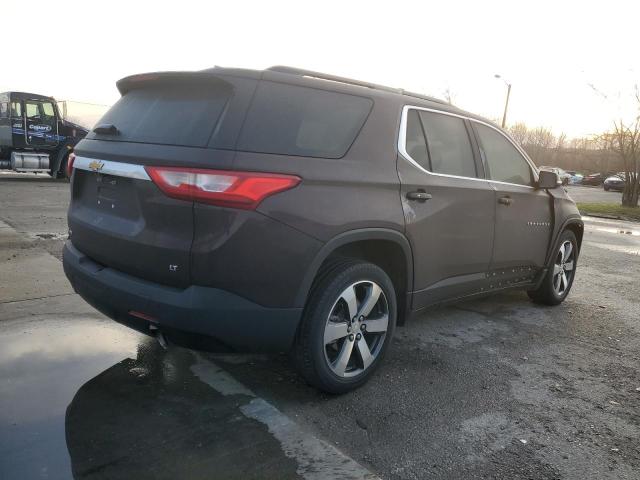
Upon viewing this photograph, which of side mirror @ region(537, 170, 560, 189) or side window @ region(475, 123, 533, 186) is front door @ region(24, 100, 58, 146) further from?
side mirror @ region(537, 170, 560, 189)

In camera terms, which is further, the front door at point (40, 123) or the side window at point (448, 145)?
the front door at point (40, 123)

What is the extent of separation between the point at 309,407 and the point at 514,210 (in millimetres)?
2556

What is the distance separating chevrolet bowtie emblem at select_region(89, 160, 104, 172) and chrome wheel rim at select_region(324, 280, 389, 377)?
1.54 metres

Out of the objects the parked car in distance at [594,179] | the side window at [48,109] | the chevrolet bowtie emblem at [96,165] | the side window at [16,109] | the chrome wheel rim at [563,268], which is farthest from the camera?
the parked car in distance at [594,179]

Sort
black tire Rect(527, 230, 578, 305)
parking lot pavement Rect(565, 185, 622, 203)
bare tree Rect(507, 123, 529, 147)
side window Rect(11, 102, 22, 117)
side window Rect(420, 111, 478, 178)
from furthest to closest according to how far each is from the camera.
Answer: bare tree Rect(507, 123, 529, 147)
parking lot pavement Rect(565, 185, 622, 203)
side window Rect(11, 102, 22, 117)
black tire Rect(527, 230, 578, 305)
side window Rect(420, 111, 478, 178)

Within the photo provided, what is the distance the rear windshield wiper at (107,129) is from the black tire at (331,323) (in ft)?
4.77

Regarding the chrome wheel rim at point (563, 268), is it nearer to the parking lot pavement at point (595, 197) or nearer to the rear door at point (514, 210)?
the rear door at point (514, 210)

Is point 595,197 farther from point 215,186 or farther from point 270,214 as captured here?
point 215,186

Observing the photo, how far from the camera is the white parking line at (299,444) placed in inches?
98.0

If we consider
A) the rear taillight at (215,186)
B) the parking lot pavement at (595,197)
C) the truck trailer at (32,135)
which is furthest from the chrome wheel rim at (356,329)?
the parking lot pavement at (595,197)

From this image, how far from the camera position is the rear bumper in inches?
104

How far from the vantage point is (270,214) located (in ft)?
8.78

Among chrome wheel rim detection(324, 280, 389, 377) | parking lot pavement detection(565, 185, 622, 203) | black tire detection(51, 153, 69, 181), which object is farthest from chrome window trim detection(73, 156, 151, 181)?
parking lot pavement detection(565, 185, 622, 203)

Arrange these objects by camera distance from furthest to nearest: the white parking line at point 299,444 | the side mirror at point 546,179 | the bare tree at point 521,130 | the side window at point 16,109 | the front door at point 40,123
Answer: the bare tree at point 521,130
the front door at point 40,123
the side window at point 16,109
the side mirror at point 546,179
the white parking line at point 299,444
